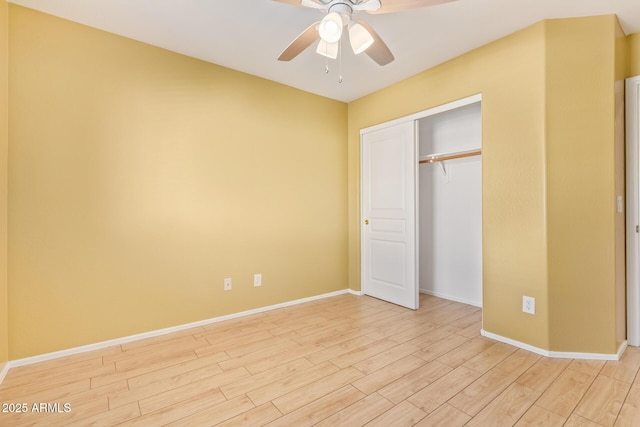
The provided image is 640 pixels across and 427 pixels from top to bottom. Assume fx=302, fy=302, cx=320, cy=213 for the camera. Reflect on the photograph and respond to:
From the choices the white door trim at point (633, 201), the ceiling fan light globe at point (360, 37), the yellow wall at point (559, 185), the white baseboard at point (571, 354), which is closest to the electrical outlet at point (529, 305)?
the yellow wall at point (559, 185)

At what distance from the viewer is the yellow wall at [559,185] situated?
7.06 feet

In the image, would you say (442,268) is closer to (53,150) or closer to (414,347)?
(414,347)

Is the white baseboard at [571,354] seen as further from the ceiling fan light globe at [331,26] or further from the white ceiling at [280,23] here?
the ceiling fan light globe at [331,26]

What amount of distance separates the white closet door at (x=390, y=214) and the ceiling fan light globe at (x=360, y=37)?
1.52 m

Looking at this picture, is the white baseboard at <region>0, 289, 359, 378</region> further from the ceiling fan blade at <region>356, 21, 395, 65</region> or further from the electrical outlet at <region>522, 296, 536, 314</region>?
the ceiling fan blade at <region>356, 21, 395, 65</region>

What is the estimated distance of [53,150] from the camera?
7.25 ft

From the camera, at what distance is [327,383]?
1.92 m

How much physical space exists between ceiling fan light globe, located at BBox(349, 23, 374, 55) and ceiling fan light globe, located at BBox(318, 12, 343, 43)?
197 mm

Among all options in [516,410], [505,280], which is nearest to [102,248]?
[516,410]

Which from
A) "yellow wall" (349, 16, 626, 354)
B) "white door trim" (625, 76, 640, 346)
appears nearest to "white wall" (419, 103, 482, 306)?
"yellow wall" (349, 16, 626, 354)

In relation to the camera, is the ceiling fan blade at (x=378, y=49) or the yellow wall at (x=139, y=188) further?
the yellow wall at (x=139, y=188)

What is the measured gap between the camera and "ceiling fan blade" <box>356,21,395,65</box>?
178cm

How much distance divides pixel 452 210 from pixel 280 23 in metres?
2.69

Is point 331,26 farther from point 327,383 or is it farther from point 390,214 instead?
point 390,214
